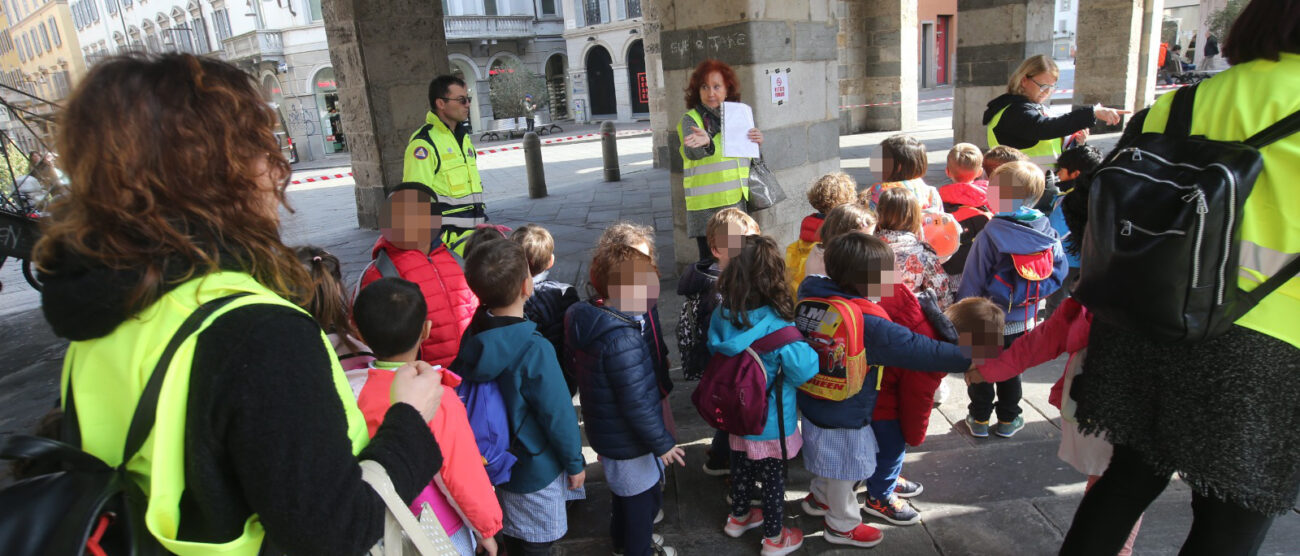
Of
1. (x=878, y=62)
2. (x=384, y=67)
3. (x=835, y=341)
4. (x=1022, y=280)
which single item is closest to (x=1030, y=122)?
(x=1022, y=280)

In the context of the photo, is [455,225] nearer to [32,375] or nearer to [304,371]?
[32,375]

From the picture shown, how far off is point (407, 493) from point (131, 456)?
406 millimetres

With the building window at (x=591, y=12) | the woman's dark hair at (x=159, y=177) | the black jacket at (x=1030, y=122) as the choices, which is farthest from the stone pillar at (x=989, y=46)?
the building window at (x=591, y=12)

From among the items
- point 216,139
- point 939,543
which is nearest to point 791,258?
point 939,543

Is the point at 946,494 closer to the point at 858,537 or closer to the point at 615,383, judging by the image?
the point at 858,537

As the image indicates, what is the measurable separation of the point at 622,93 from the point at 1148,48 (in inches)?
947

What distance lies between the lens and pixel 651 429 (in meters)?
2.30

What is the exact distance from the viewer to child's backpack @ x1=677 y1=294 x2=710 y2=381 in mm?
2637

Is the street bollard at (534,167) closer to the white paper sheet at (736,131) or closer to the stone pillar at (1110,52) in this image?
the white paper sheet at (736,131)

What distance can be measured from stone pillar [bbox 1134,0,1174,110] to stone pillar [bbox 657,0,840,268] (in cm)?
909

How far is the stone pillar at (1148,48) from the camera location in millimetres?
11775

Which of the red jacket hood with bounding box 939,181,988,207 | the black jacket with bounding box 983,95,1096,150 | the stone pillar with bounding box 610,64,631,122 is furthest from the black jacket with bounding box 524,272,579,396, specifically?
the stone pillar with bounding box 610,64,631,122

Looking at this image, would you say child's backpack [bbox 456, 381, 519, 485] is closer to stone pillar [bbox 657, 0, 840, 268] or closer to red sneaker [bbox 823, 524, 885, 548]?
red sneaker [bbox 823, 524, 885, 548]

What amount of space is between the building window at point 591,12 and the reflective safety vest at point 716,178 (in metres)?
31.3
